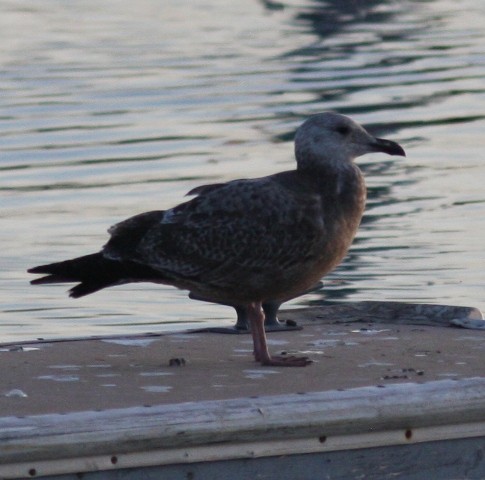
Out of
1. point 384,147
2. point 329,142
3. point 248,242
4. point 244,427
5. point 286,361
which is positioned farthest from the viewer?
point 384,147

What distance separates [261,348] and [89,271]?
848 mm

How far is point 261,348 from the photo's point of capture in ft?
26.7

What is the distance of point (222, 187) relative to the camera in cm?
838

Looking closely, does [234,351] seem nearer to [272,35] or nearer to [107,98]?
[107,98]

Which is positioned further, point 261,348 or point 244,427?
point 261,348

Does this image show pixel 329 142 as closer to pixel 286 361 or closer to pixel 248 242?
pixel 248 242

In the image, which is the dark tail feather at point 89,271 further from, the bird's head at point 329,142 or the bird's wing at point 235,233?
the bird's head at point 329,142

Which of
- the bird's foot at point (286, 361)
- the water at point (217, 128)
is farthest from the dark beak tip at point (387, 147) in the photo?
the water at point (217, 128)

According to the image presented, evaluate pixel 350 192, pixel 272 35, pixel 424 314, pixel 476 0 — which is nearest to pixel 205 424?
pixel 350 192

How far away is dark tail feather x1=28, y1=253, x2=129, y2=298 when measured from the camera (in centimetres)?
827

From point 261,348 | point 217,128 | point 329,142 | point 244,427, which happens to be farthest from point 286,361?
point 217,128

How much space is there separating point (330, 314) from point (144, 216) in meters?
1.57

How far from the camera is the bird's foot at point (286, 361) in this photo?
804cm

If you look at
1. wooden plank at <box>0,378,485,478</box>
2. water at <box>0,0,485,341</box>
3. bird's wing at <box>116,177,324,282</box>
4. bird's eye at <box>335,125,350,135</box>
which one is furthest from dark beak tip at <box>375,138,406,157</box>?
water at <box>0,0,485,341</box>
